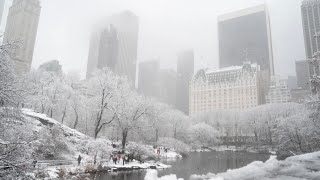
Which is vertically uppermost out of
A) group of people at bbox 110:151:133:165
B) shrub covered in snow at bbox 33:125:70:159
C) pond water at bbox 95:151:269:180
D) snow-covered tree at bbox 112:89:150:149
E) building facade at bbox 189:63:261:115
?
building facade at bbox 189:63:261:115

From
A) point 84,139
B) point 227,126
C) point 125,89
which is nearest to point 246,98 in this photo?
point 227,126

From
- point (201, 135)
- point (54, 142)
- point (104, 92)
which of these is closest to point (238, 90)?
point (201, 135)

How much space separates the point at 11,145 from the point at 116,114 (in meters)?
37.0

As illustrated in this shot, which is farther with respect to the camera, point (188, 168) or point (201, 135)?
point (201, 135)

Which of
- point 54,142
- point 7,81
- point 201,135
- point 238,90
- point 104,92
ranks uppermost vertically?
point 238,90

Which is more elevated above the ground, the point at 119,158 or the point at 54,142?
the point at 54,142

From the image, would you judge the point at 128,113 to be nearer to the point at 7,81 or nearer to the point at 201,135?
the point at 7,81

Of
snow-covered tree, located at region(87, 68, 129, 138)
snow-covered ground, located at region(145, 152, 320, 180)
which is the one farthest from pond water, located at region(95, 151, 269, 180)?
snow-covered tree, located at region(87, 68, 129, 138)

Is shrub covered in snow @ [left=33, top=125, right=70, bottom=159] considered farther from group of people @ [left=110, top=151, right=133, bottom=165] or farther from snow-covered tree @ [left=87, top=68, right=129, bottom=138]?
snow-covered tree @ [left=87, top=68, right=129, bottom=138]

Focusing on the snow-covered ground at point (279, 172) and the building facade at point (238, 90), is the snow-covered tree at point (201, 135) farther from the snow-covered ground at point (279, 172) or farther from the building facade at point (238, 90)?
the building facade at point (238, 90)

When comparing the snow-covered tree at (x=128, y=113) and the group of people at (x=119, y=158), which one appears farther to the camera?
the snow-covered tree at (x=128, y=113)

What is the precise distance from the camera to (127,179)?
2838 centimetres

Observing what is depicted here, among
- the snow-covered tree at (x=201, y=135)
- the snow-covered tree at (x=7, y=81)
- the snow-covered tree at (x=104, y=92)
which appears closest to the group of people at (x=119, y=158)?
the snow-covered tree at (x=104, y=92)

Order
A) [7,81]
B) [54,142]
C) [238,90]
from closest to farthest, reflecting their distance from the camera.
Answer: [7,81] → [54,142] → [238,90]
